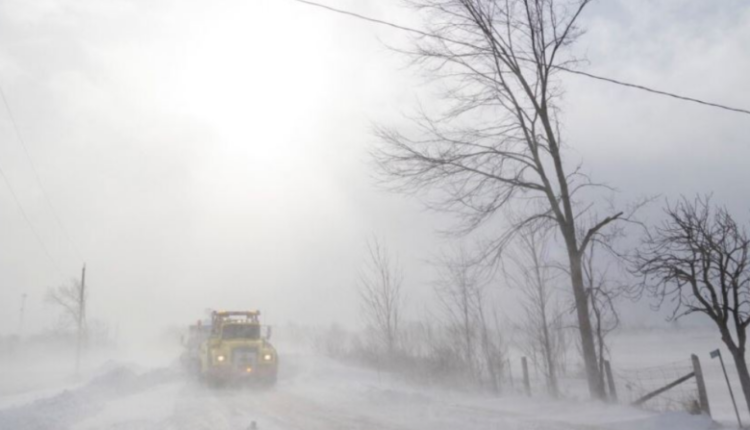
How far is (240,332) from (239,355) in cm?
166

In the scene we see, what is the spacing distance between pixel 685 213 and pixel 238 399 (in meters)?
15.5

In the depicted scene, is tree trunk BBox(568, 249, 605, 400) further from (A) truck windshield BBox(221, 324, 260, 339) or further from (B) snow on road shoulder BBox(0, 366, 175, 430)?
(A) truck windshield BBox(221, 324, 260, 339)

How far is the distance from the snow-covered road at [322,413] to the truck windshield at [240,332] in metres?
3.41

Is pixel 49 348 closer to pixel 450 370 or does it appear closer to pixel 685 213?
pixel 450 370

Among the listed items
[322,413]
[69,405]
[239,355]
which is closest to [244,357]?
[239,355]

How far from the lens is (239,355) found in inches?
963

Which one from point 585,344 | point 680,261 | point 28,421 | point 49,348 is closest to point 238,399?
point 28,421

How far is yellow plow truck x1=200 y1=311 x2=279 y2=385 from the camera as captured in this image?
24.0m

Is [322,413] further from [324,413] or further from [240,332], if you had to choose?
[240,332]

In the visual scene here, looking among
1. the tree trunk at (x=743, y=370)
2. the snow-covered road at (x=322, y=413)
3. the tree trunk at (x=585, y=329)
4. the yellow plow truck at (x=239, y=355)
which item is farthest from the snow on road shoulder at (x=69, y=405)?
the tree trunk at (x=743, y=370)

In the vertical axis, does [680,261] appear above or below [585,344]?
above

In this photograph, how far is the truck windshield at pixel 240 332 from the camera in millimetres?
25663

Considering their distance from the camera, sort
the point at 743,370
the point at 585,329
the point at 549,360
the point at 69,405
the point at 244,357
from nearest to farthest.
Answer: the point at 743,370 → the point at 585,329 → the point at 69,405 → the point at 549,360 → the point at 244,357

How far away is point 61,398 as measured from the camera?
17297mm
